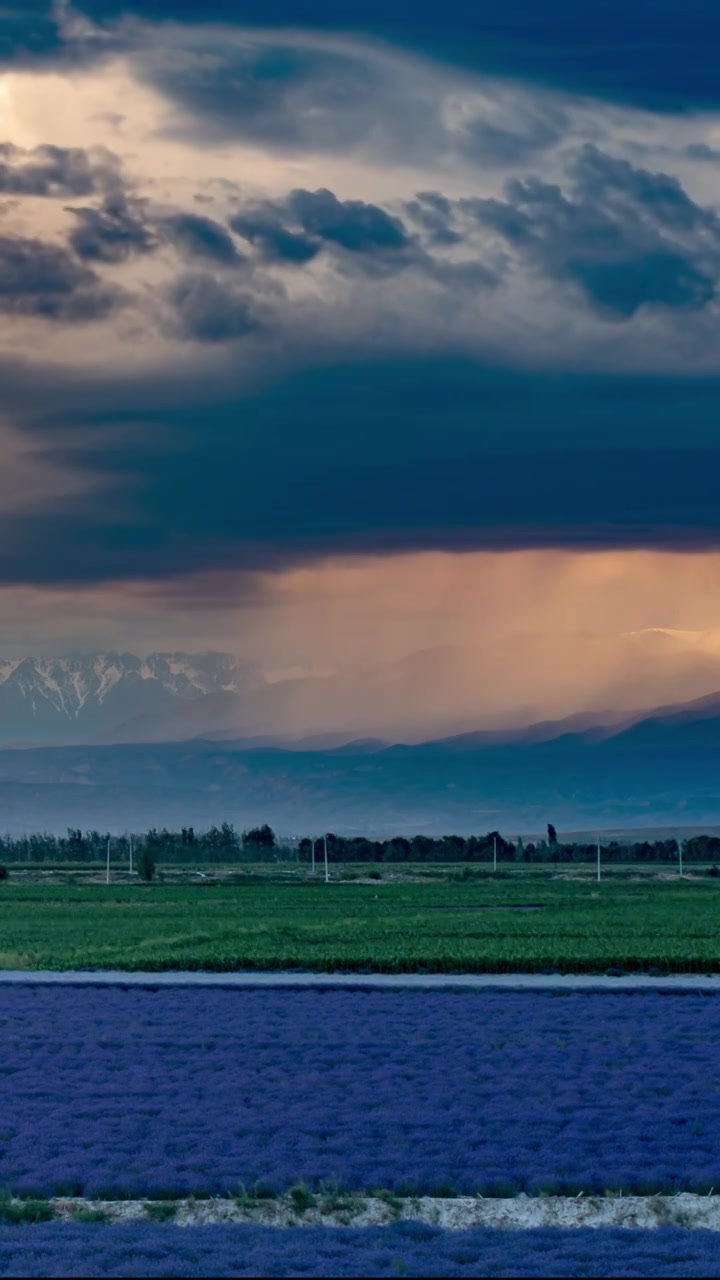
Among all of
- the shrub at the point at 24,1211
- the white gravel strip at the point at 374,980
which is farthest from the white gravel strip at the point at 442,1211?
the white gravel strip at the point at 374,980

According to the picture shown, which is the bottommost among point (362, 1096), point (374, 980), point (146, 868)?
point (362, 1096)

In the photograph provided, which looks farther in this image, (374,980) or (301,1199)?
(374,980)

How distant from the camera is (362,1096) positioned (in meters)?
22.0

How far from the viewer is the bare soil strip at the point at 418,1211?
1603 centimetres

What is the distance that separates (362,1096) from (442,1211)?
569 centimetres

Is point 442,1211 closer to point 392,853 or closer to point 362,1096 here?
point 362,1096

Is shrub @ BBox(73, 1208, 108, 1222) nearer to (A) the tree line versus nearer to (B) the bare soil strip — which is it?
(B) the bare soil strip

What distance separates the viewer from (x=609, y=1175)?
17.1m

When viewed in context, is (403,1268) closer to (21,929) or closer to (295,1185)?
(295,1185)

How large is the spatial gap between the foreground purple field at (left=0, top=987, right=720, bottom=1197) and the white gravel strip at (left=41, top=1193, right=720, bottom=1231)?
0.89 ft

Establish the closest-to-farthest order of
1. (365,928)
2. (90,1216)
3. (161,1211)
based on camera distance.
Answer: (90,1216) → (161,1211) → (365,928)

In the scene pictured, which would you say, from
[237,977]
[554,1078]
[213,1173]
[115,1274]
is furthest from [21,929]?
[115,1274]

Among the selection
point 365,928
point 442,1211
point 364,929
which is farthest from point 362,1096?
point 365,928

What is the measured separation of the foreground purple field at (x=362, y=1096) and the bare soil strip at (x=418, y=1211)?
0.27m
